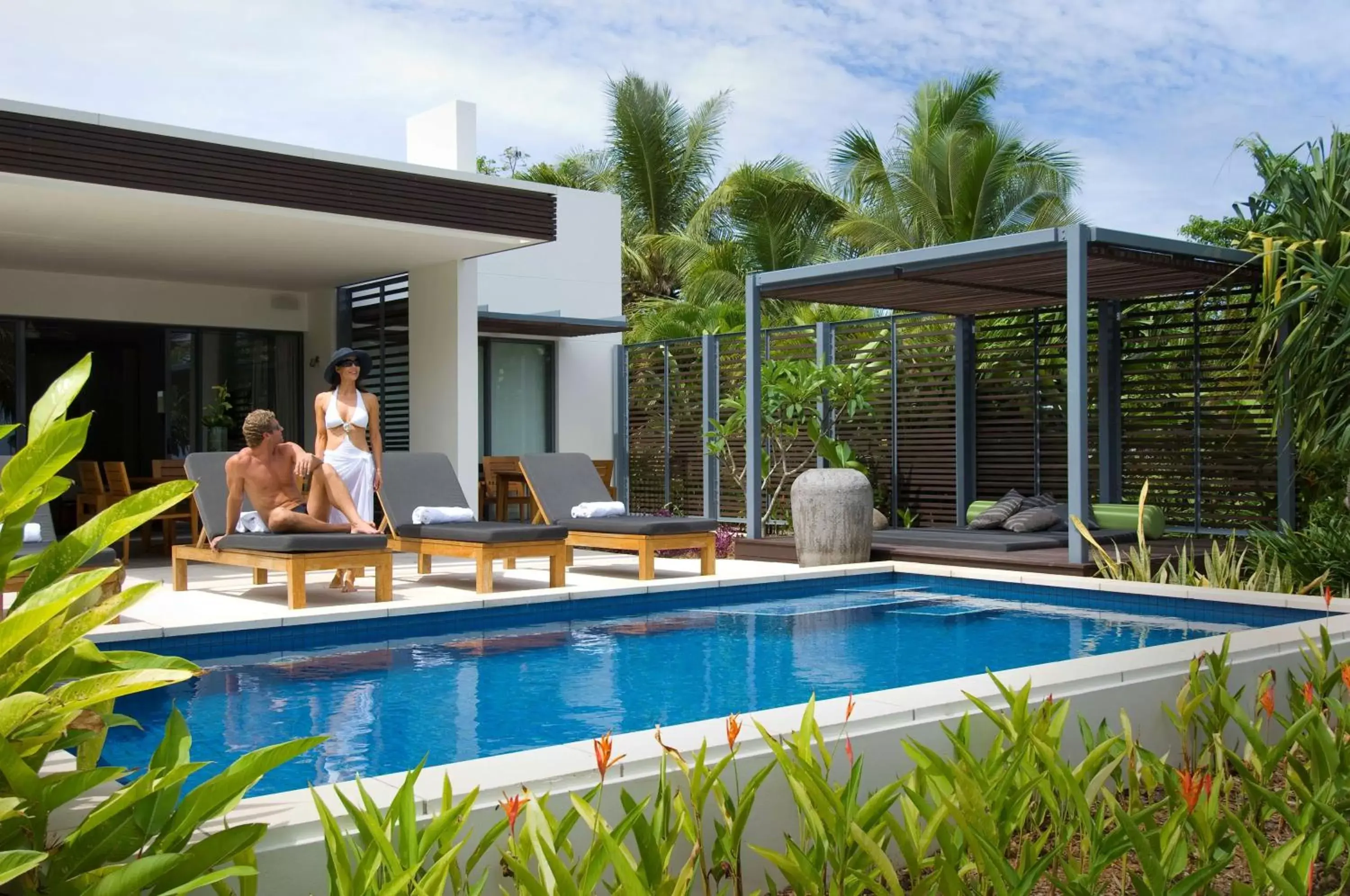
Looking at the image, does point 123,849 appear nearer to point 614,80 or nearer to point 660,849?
point 660,849

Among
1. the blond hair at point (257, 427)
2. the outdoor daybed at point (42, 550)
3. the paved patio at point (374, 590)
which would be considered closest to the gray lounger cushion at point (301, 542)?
the paved patio at point (374, 590)

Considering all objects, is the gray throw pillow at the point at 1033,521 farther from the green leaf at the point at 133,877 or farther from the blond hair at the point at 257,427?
the green leaf at the point at 133,877

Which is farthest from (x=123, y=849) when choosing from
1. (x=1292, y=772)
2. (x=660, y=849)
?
(x=1292, y=772)

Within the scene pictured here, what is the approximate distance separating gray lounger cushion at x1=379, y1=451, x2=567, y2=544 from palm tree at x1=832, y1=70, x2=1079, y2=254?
615 inches

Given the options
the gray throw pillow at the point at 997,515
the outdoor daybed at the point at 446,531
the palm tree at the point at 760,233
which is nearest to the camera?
the outdoor daybed at the point at 446,531

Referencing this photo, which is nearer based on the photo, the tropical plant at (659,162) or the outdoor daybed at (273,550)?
the outdoor daybed at (273,550)

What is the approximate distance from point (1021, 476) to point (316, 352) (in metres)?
7.73

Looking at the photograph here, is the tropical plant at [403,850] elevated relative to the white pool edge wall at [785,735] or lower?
elevated

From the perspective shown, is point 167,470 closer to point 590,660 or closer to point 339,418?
point 339,418

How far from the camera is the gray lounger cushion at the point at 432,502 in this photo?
8672 mm

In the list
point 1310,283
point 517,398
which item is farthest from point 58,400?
point 517,398

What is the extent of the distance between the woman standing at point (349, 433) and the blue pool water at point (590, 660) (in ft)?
6.32

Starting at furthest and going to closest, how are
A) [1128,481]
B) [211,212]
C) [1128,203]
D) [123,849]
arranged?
[1128,203]
[1128,481]
[211,212]
[123,849]

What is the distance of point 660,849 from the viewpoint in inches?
105
